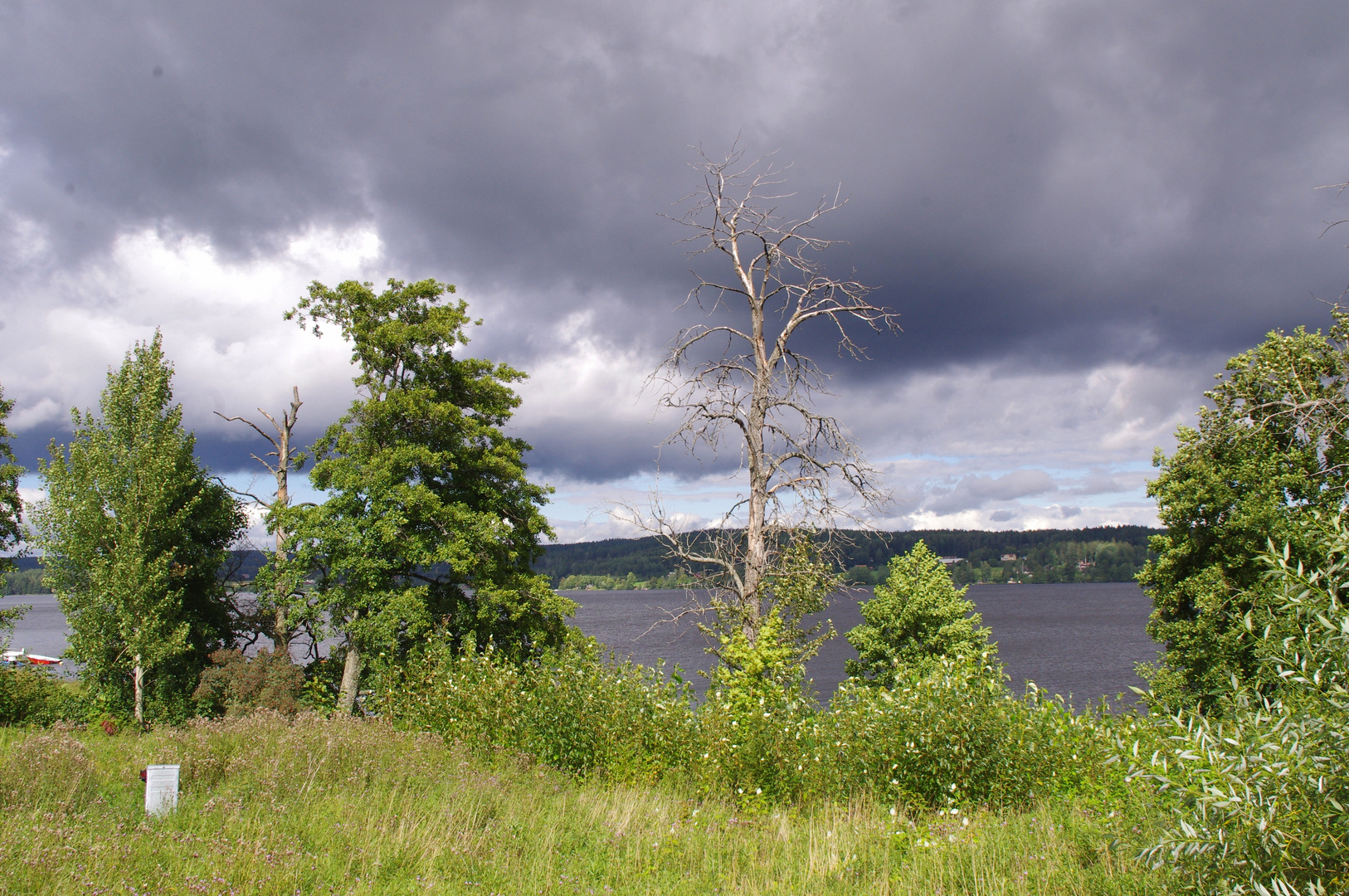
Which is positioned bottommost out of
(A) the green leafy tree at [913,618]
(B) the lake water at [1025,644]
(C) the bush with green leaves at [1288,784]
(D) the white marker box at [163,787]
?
(B) the lake water at [1025,644]

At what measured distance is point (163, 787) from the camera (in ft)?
21.1

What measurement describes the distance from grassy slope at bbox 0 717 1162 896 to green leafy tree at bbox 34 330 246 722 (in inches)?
358

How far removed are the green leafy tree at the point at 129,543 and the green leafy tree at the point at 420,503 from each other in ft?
9.10

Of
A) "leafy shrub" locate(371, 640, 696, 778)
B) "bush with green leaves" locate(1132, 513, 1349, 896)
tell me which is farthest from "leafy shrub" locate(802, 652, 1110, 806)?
"bush with green leaves" locate(1132, 513, 1349, 896)

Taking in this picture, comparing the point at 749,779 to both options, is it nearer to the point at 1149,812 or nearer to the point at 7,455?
the point at 1149,812

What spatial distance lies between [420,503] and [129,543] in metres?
5.90

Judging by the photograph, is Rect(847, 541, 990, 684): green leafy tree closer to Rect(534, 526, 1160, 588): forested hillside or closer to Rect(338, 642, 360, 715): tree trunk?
Rect(338, 642, 360, 715): tree trunk

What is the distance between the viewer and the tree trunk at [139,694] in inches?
635

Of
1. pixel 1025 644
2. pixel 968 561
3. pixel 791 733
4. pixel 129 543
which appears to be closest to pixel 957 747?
pixel 791 733

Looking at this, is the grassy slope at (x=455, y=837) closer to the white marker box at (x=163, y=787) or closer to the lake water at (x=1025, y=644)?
the white marker box at (x=163, y=787)

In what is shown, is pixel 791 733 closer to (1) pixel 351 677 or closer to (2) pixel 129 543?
(1) pixel 351 677

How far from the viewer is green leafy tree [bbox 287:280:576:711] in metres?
16.6

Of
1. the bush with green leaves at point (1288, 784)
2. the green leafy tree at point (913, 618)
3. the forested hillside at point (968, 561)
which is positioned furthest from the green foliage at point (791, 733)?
the forested hillside at point (968, 561)

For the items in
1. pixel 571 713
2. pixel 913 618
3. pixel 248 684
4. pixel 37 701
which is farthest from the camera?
pixel 913 618
